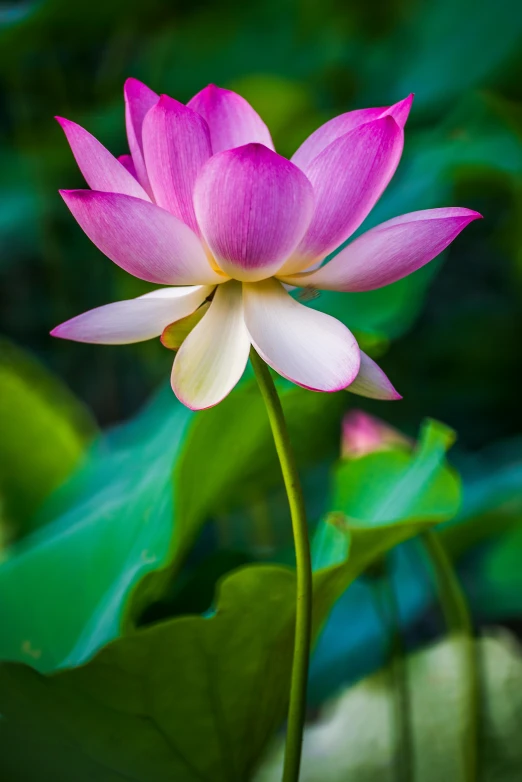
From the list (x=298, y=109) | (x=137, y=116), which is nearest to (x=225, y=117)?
(x=137, y=116)

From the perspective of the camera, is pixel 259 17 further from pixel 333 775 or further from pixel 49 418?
pixel 333 775

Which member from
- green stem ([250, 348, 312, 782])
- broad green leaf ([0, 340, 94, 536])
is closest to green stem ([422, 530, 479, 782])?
green stem ([250, 348, 312, 782])

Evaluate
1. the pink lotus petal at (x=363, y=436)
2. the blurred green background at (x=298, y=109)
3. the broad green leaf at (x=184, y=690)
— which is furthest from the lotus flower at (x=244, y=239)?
the blurred green background at (x=298, y=109)

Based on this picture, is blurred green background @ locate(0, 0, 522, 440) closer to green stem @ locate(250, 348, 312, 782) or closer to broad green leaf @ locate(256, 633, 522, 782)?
broad green leaf @ locate(256, 633, 522, 782)

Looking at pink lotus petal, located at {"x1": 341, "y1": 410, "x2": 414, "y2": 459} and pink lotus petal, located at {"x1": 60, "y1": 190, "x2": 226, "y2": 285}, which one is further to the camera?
pink lotus petal, located at {"x1": 341, "y1": 410, "x2": 414, "y2": 459}

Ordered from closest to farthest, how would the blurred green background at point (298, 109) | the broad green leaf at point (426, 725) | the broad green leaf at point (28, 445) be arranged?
the broad green leaf at point (426, 725) < the broad green leaf at point (28, 445) < the blurred green background at point (298, 109)

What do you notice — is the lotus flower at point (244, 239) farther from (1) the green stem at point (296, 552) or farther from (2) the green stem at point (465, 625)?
(2) the green stem at point (465, 625)
